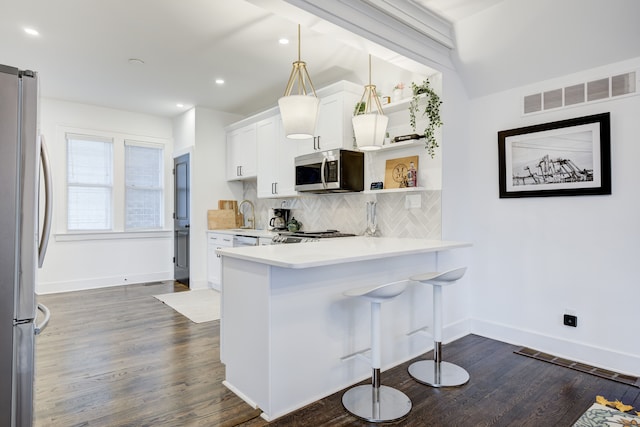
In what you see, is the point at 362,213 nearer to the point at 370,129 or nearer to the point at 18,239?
the point at 370,129

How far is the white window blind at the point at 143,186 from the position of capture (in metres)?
6.05

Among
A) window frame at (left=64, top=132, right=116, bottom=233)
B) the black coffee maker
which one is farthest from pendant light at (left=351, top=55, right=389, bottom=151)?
window frame at (left=64, top=132, right=116, bottom=233)

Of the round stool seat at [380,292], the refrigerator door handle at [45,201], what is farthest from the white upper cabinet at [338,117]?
the refrigerator door handle at [45,201]

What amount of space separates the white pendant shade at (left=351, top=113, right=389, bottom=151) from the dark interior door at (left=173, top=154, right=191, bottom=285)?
11.7 ft

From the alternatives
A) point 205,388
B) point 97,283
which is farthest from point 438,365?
point 97,283

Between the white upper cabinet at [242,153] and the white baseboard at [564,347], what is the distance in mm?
3576

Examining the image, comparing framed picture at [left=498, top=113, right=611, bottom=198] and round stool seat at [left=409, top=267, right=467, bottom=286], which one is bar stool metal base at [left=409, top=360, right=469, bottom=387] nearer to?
round stool seat at [left=409, top=267, right=467, bottom=286]

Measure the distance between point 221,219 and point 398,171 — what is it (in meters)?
3.25

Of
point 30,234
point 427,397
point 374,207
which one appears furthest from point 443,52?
point 30,234

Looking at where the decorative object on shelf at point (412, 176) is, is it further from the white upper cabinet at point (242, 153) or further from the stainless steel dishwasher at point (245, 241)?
the white upper cabinet at point (242, 153)

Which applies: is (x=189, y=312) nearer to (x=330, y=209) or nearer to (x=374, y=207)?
(x=330, y=209)

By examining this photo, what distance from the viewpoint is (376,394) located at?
2217 millimetres

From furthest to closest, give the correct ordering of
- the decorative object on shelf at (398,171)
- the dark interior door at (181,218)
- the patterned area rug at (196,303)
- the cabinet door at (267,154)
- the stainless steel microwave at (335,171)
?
the dark interior door at (181,218) → the cabinet door at (267,154) → the patterned area rug at (196,303) → the stainless steel microwave at (335,171) → the decorative object on shelf at (398,171)

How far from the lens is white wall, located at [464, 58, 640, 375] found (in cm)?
269
